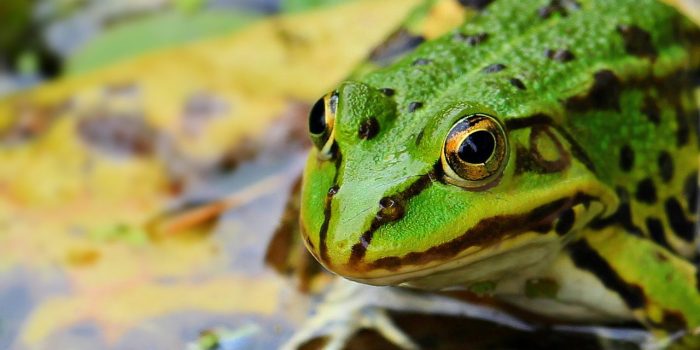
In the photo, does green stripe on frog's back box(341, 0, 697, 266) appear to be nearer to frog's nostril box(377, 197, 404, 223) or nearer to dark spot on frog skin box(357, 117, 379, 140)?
dark spot on frog skin box(357, 117, 379, 140)

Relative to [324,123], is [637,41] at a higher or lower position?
lower

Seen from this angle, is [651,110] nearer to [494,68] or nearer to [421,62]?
[494,68]

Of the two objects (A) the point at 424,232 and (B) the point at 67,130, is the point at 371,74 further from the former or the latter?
(B) the point at 67,130

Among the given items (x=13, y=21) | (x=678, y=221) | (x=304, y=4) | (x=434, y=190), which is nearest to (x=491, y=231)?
(x=434, y=190)

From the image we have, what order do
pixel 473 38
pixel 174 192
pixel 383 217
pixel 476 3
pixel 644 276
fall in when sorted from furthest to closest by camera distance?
pixel 174 192
pixel 476 3
pixel 473 38
pixel 644 276
pixel 383 217

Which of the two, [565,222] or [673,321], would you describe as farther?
[673,321]

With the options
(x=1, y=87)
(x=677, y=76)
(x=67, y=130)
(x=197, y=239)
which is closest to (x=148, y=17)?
(x=1, y=87)

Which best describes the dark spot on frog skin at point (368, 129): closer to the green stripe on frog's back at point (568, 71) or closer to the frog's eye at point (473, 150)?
the green stripe on frog's back at point (568, 71)
